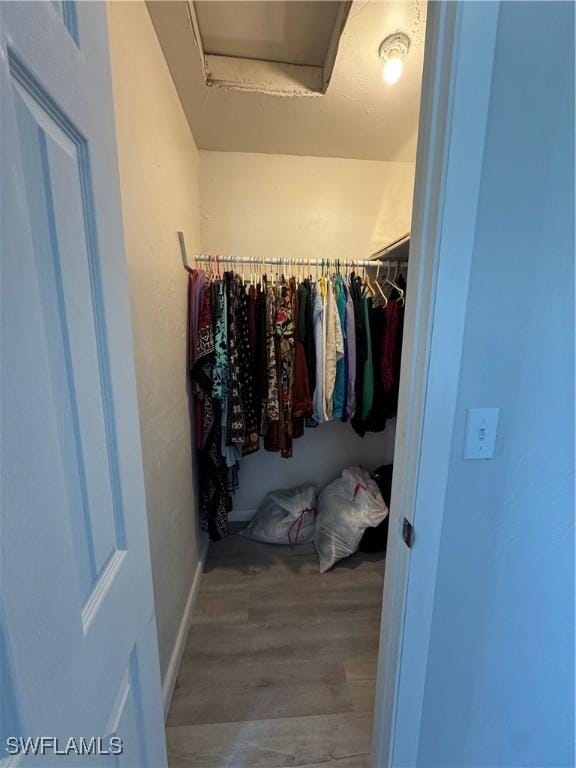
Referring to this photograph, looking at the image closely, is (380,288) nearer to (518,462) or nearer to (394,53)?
(394,53)

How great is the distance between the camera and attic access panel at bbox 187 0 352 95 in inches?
43.8

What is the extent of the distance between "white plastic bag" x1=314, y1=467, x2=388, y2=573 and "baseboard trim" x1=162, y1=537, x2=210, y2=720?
0.70 metres

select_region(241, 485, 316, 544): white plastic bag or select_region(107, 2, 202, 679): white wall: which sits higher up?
select_region(107, 2, 202, 679): white wall

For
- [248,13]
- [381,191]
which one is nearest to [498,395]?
[248,13]

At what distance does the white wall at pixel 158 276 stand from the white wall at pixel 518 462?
2.90 feet

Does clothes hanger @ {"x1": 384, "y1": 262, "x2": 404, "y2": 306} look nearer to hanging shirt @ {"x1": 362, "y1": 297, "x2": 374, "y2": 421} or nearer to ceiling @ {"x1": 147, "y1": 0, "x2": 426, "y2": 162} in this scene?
hanging shirt @ {"x1": 362, "y1": 297, "x2": 374, "y2": 421}

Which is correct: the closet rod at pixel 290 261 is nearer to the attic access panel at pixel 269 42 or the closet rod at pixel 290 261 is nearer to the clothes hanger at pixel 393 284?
the clothes hanger at pixel 393 284

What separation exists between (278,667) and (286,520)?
795 mm

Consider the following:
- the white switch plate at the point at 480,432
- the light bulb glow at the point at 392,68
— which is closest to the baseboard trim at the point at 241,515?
the white switch plate at the point at 480,432

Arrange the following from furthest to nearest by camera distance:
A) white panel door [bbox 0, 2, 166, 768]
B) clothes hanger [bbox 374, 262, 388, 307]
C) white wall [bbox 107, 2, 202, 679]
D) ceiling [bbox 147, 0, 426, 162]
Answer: clothes hanger [bbox 374, 262, 388, 307] < ceiling [bbox 147, 0, 426, 162] < white wall [bbox 107, 2, 202, 679] < white panel door [bbox 0, 2, 166, 768]

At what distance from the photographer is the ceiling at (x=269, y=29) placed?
1.11 m

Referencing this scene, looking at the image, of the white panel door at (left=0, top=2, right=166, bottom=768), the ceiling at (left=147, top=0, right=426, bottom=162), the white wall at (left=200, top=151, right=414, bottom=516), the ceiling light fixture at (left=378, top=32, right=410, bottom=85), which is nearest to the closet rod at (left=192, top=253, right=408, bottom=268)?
the white wall at (left=200, top=151, right=414, bottom=516)

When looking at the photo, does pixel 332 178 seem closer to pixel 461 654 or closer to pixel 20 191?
pixel 20 191

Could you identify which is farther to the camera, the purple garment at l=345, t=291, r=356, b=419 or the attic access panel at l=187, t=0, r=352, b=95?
the purple garment at l=345, t=291, r=356, b=419
